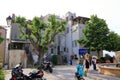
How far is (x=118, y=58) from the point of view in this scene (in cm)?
3281

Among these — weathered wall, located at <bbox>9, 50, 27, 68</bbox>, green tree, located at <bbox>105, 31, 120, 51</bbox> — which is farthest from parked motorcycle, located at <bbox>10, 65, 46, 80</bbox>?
green tree, located at <bbox>105, 31, 120, 51</bbox>

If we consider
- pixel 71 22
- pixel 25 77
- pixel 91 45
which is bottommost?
pixel 25 77

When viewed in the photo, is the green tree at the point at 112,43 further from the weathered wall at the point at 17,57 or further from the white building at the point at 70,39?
the weathered wall at the point at 17,57

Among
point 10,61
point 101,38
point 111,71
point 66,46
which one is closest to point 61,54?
point 66,46

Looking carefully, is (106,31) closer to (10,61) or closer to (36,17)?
(36,17)

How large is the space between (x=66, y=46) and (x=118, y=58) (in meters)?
17.9

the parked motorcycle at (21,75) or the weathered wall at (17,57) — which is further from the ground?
the weathered wall at (17,57)

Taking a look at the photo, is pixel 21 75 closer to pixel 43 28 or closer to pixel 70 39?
pixel 43 28

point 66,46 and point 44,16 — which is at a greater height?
point 44,16

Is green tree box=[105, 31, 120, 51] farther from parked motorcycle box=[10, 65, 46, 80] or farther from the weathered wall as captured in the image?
parked motorcycle box=[10, 65, 46, 80]

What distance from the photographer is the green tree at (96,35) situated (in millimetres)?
35656

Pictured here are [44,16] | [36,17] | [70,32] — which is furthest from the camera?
[44,16]

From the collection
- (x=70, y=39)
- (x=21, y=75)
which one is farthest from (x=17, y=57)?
(x=21, y=75)

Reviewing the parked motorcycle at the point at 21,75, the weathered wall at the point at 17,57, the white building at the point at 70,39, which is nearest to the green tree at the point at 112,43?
the white building at the point at 70,39
